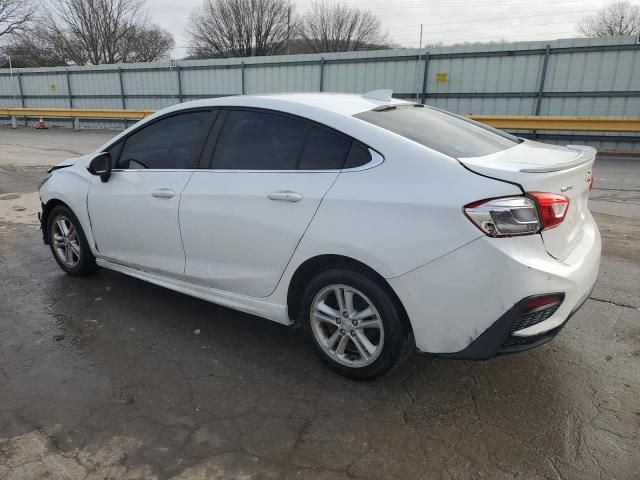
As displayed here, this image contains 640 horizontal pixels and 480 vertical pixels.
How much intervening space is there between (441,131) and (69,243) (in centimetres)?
344

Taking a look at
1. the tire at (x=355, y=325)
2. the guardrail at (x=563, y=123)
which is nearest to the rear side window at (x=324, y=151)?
the tire at (x=355, y=325)

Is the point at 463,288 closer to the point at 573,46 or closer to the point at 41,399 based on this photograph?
the point at 41,399

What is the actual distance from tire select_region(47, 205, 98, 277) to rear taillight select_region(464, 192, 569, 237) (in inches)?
134

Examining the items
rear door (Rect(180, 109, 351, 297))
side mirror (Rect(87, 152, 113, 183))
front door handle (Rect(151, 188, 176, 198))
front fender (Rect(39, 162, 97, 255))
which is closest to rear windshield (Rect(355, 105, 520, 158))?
rear door (Rect(180, 109, 351, 297))

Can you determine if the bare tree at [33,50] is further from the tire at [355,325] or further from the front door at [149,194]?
the tire at [355,325]

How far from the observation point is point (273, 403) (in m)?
2.72

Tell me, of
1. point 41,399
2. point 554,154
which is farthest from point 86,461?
point 554,154

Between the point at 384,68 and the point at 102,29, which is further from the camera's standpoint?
the point at 102,29

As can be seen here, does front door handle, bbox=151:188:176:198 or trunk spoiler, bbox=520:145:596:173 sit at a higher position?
trunk spoiler, bbox=520:145:596:173

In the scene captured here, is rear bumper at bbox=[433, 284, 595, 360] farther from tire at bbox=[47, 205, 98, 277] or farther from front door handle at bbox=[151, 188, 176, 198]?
tire at bbox=[47, 205, 98, 277]

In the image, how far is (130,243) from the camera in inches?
151

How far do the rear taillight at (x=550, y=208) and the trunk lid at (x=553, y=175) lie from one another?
0.03 meters

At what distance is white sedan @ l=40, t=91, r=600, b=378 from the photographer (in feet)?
7.75

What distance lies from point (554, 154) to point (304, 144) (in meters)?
1.50
